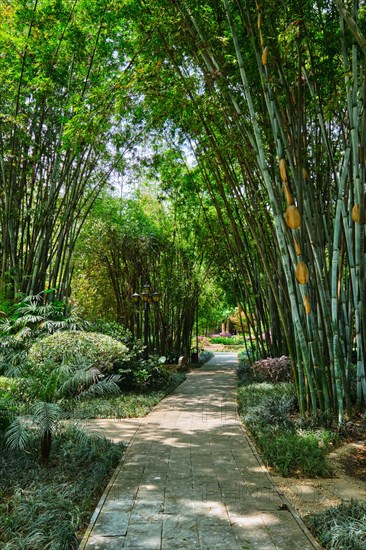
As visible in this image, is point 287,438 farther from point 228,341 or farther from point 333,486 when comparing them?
point 228,341

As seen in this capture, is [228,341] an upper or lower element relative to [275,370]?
lower

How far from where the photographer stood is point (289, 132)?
12.5ft

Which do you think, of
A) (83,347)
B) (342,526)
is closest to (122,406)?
(83,347)

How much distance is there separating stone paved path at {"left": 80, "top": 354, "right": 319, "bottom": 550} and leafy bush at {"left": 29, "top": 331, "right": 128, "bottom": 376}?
1953mm

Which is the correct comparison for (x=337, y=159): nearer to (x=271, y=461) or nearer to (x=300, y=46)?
(x=300, y=46)

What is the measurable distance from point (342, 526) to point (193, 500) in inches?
32.7

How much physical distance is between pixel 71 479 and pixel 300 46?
3.54 metres

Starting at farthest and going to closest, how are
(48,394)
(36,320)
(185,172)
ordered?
(185,172)
(36,320)
(48,394)

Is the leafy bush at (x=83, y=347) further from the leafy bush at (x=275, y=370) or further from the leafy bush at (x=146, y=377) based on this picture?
the leafy bush at (x=275, y=370)

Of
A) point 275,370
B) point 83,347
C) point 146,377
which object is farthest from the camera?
point 146,377

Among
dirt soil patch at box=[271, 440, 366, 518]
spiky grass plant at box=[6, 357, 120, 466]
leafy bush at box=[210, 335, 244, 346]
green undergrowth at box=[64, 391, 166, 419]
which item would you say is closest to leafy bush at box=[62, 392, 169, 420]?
green undergrowth at box=[64, 391, 166, 419]

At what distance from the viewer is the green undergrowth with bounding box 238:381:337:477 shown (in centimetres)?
308

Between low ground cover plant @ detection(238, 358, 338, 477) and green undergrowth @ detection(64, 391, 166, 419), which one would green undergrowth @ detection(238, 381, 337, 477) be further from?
green undergrowth @ detection(64, 391, 166, 419)

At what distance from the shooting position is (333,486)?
2852 millimetres
